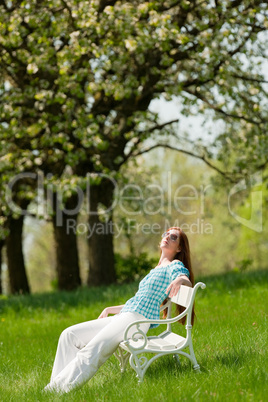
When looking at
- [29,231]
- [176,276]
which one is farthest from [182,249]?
[29,231]

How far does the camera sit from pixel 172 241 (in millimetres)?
A: 5652

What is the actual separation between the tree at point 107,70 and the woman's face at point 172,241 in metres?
5.44

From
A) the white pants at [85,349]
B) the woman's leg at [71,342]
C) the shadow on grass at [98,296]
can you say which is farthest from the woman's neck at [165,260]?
the shadow on grass at [98,296]

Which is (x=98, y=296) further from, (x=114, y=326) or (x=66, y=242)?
(x=114, y=326)

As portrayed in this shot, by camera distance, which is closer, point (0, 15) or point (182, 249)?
point (182, 249)

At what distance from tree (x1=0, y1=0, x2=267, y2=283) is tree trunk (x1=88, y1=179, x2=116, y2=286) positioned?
4cm

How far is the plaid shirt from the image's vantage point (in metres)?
5.45

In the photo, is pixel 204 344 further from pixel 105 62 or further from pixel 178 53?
pixel 178 53

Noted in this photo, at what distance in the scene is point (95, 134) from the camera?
12812 millimetres

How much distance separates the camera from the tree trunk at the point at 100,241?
48.5 feet

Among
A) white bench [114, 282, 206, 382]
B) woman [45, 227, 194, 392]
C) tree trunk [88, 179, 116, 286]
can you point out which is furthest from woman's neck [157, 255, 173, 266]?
tree trunk [88, 179, 116, 286]

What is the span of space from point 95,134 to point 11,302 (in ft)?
14.5

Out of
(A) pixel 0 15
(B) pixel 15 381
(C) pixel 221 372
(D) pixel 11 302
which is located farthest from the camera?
(D) pixel 11 302

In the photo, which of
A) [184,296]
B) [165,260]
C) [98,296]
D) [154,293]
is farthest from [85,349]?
[98,296]
